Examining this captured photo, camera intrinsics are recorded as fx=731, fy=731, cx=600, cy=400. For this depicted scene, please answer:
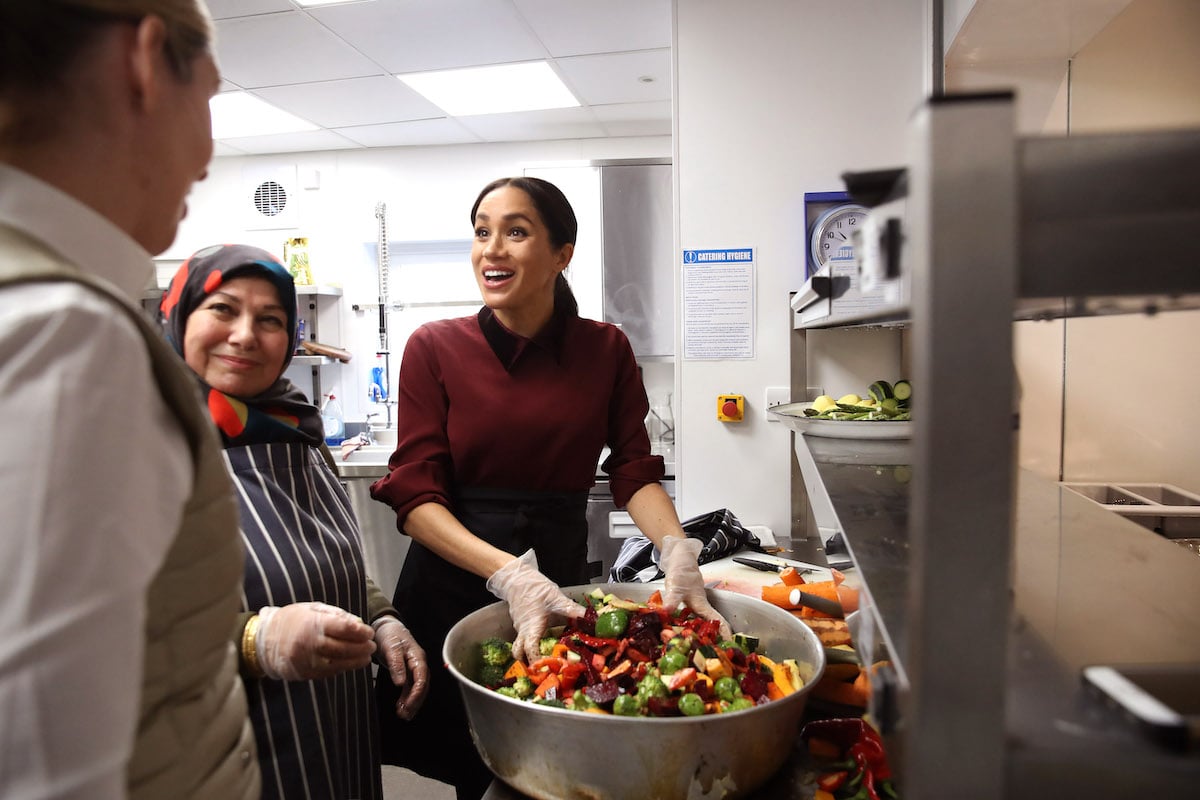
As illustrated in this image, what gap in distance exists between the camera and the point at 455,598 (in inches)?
71.4

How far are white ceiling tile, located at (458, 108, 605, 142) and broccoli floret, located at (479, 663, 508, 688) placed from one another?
3868mm

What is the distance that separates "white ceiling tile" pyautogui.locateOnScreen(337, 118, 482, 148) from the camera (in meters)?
4.67

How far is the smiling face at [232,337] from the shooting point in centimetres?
143

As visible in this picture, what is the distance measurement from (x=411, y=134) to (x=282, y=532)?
4054 millimetres

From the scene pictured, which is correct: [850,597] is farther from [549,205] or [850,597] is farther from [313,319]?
[313,319]

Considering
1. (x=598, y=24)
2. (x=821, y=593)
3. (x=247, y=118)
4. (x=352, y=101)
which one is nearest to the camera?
(x=821, y=593)

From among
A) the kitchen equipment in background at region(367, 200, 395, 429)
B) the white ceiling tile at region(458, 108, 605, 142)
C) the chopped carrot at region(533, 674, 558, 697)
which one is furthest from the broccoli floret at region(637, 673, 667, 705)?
the white ceiling tile at region(458, 108, 605, 142)

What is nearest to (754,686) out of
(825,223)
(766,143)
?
(825,223)

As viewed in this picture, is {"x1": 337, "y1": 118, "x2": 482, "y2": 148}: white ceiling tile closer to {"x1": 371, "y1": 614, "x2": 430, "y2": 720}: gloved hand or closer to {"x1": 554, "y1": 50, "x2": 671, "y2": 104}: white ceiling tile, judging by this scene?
{"x1": 554, "y1": 50, "x2": 671, "y2": 104}: white ceiling tile

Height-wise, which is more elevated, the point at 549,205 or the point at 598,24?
the point at 598,24

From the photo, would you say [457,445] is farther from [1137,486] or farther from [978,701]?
[1137,486]

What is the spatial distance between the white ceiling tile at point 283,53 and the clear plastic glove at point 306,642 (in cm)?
291

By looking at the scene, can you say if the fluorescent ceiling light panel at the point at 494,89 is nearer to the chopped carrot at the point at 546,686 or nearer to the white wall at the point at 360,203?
the white wall at the point at 360,203

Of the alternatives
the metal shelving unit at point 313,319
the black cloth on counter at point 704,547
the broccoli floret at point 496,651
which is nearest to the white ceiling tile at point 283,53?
the metal shelving unit at point 313,319
